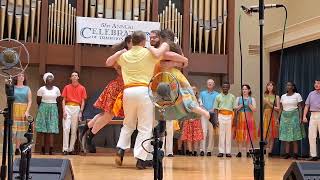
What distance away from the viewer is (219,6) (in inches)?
399

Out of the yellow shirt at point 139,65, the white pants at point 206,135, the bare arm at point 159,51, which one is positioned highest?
the bare arm at point 159,51

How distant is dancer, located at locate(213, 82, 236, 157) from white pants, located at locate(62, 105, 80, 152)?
104 inches

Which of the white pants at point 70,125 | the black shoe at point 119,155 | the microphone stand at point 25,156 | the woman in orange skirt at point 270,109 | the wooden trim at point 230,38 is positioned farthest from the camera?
the wooden trim at point 230,38

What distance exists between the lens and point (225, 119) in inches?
360

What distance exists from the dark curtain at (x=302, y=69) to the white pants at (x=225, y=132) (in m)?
1.52

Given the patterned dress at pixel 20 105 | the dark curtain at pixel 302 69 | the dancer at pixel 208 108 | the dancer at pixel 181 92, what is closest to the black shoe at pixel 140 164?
the dancer at pixel 181 92

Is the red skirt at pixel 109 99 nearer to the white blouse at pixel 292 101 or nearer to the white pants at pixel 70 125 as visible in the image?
the white pants at pixel 70 125

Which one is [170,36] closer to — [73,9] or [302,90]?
[73,9]

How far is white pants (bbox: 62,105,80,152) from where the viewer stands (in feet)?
28.5

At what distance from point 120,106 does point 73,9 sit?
4.45 meters

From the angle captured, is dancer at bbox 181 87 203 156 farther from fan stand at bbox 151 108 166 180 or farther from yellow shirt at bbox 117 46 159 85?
fan stand at bbox 151 108 166 180

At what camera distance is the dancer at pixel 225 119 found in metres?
9.14

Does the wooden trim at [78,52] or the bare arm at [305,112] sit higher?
the wooden trim at [78,52]

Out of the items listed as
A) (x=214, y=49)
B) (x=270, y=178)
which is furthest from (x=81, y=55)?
(x=270, y=178)
